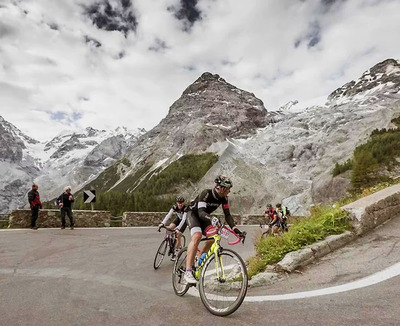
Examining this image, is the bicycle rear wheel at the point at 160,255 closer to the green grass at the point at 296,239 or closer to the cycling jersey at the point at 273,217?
the green grass at the point at 296,239

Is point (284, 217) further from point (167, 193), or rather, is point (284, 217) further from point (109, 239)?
point (167, 193)

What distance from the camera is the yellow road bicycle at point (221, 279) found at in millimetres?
4316

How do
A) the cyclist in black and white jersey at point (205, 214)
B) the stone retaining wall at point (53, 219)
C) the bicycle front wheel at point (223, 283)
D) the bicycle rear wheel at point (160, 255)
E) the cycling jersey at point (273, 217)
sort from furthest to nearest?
1. the stone retaining wall at point (53, 219)
2. the cycling jersey at point (273, 217)
3. the bicycle rear wheel at point (160, 255)
4. the cyclist in black and white jersey at point (205, 214)
5. the bicycle front wheel at point (223, 283)

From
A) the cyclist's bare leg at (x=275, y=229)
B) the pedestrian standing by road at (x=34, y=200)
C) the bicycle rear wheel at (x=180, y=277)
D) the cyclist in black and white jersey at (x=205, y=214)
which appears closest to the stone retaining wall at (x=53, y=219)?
the pedestrian standing by road at (x=34, y=200)

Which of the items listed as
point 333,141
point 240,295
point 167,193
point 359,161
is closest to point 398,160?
point 359,161

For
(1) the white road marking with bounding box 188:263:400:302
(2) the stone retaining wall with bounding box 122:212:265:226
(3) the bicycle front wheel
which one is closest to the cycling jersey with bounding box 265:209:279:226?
(2) the stone retaining wall with bounding box 122:212:265:226

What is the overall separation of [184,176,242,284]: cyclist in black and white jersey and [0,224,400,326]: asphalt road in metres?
0.74

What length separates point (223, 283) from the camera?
15.1 ft

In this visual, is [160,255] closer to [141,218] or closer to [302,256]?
[302,256]

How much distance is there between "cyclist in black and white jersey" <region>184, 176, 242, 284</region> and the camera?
5.32 metres

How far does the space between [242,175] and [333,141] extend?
40675 mm

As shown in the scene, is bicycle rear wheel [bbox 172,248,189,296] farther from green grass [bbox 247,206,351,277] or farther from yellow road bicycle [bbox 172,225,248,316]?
green grass [bbox 247,206,351,277]

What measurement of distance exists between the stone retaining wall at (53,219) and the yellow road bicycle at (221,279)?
1543cm

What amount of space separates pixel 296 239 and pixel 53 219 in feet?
52.4
